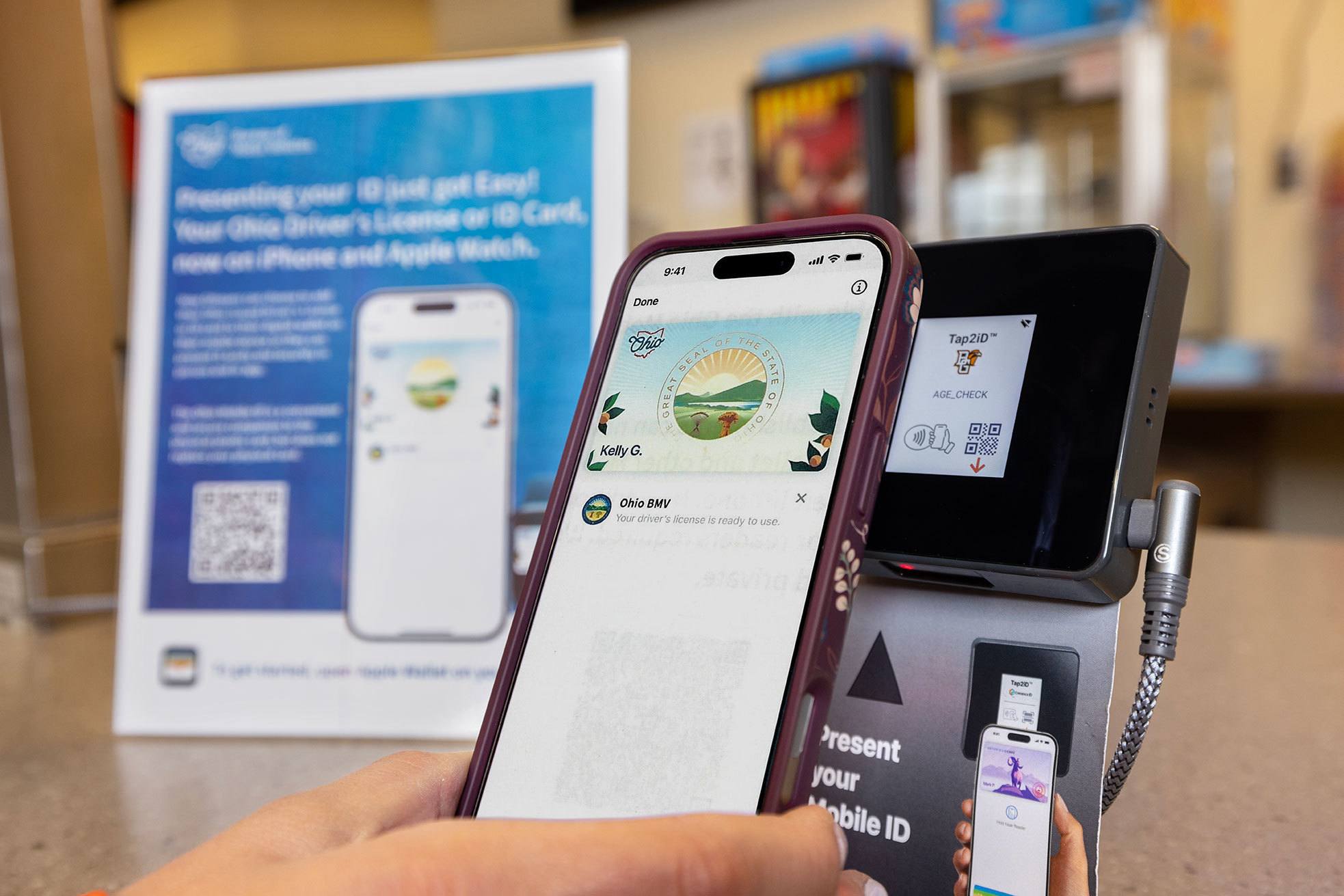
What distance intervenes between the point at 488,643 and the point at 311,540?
0.14 m

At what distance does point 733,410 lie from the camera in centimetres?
37

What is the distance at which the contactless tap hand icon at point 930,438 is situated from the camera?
1.21 feet

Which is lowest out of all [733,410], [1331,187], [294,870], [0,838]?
[0,838]

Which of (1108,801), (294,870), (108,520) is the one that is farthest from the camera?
(108,520)

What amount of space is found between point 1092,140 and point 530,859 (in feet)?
9.00

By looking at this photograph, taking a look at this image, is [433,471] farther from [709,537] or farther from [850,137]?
[850,137]

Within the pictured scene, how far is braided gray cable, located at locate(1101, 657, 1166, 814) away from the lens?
344mm

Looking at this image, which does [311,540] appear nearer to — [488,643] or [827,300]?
[488,643]

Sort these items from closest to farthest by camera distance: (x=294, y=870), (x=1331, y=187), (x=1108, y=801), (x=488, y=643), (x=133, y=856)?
(x=294, y=870) < (x=1108, y=801) < (x=133, y=856) < (x=488, y=643) < (x=1331, y=187)

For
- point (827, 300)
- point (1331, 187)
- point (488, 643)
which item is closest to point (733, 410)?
point (827, 300)

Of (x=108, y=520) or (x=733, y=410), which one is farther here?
(x=108, y=520)

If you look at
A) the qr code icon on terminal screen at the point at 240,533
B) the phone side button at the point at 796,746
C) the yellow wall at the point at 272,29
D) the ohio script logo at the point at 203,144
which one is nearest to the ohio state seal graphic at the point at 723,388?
the phone side button at the point at 796,746

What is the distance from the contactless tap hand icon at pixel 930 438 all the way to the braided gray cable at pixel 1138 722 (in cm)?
10

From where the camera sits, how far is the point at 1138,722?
0.34 meters
